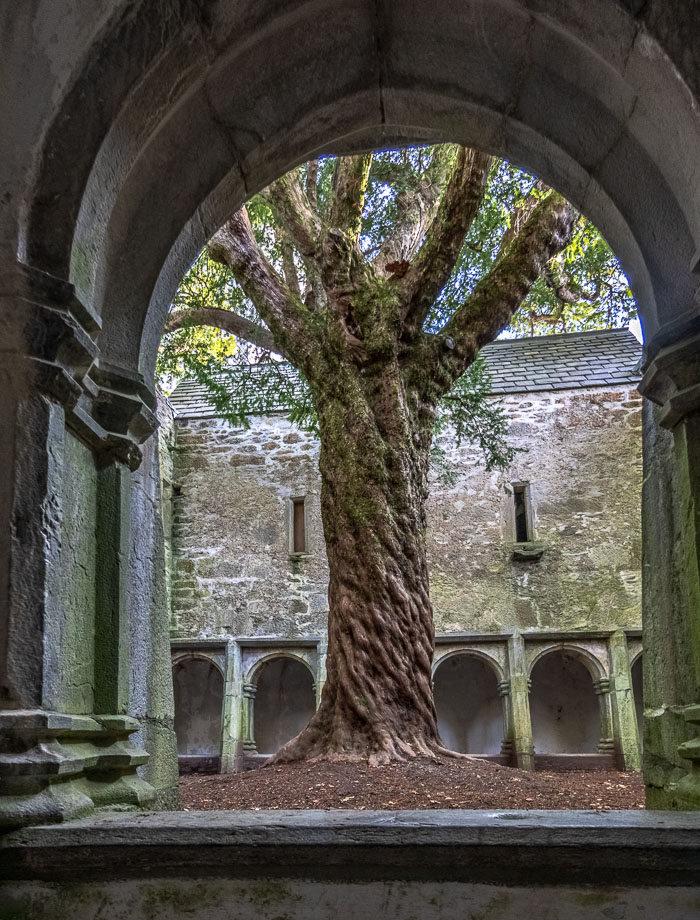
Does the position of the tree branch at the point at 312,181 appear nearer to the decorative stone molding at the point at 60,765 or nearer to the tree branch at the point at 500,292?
the tree branch at the point at 500,292

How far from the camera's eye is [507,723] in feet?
30.0

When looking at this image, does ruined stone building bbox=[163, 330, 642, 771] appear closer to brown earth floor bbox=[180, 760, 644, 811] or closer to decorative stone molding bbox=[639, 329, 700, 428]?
brown earth floor bbox=[180, 760, 644, 811]

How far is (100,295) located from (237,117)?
659 millimetres

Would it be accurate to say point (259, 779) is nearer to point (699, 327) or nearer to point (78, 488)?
point (78, 488)

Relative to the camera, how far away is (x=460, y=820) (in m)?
1.69

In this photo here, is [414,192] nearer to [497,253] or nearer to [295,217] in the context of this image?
[497,253]

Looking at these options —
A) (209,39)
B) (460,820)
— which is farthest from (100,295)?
(460,820)

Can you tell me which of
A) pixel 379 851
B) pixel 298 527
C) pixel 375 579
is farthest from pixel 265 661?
pixel 379 851

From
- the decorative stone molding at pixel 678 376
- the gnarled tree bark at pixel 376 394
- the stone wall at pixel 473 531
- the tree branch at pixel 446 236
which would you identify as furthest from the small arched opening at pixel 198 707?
the decorative stone molding at pixel 678 376

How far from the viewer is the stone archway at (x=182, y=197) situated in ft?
6.29

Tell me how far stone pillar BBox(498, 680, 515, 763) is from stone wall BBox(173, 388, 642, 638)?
0.65 metres

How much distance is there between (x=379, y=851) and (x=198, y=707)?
373 inches

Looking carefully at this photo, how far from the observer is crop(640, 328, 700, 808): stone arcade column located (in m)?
2.09

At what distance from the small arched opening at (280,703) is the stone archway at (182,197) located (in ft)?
27.6
